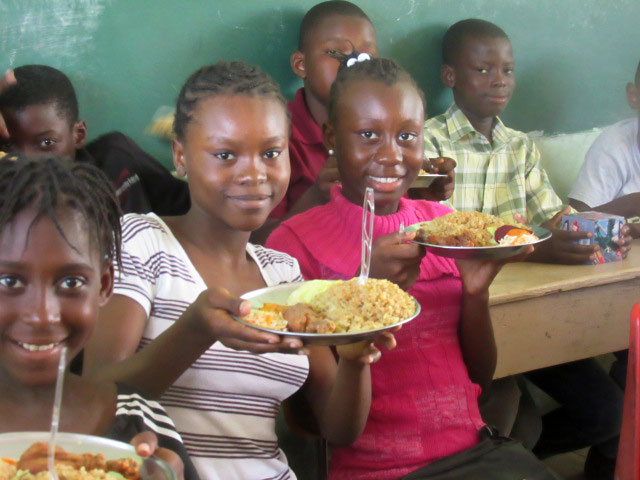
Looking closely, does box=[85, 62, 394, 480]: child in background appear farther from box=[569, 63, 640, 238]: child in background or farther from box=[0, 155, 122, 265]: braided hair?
box=[569, 63, 640, 238]: child in background

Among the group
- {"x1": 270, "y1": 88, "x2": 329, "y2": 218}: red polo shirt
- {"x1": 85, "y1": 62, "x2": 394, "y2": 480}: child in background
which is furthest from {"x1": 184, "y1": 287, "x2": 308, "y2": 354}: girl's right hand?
{"x1": 270, "y1": 88, "x2": 329, "y2": 218}: red polo shirt

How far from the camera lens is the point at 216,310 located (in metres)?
1.12

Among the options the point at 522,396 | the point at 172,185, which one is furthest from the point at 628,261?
the point at 172,185

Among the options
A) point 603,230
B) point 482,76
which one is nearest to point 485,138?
point 482,76

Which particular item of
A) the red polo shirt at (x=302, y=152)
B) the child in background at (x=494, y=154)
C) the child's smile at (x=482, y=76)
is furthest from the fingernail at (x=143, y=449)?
the child's smile at (x=482, y=76)

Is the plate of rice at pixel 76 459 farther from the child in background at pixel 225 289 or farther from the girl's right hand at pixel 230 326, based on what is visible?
the child in background at pixel 225 289

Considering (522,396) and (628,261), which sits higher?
(628,261)

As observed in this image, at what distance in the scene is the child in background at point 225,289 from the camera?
130 centimetres

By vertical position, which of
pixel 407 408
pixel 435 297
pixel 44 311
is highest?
pixel 44 311

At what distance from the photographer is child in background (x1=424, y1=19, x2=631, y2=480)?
105 inches

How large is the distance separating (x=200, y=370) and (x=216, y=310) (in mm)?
261

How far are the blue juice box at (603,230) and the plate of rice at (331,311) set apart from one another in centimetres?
140

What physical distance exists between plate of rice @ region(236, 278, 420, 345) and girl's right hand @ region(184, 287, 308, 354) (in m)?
0.01

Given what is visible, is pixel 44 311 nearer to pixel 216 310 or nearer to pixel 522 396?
pixel 216 310
